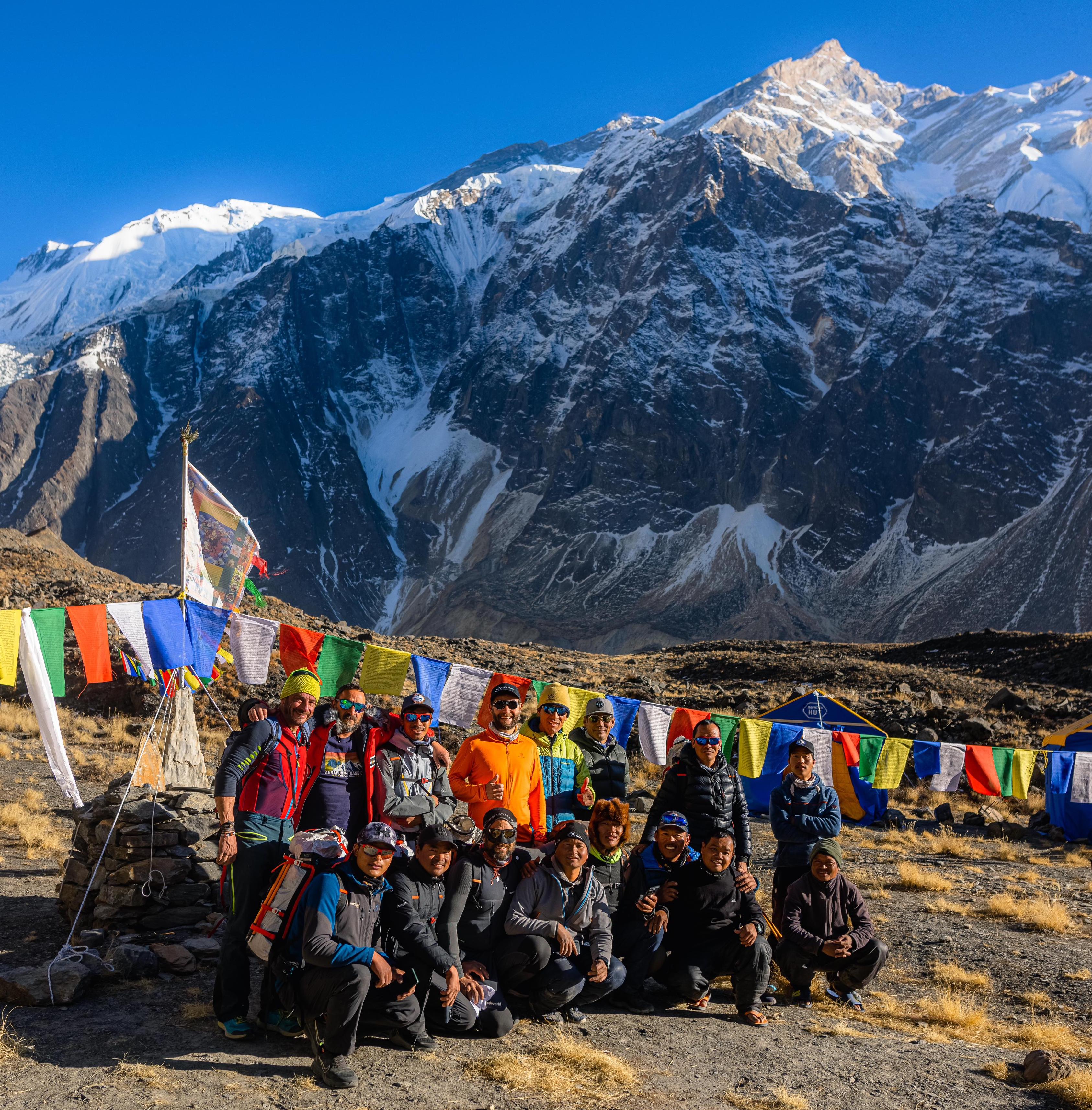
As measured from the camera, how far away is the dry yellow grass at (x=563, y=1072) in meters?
5.02

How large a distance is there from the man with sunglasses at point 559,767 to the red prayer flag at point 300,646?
3.93m

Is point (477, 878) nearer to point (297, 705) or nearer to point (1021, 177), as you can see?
point (297, 705)

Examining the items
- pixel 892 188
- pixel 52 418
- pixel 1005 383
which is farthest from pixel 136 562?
pixel 892 188

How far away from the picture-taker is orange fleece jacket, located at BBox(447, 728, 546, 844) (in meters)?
6.54

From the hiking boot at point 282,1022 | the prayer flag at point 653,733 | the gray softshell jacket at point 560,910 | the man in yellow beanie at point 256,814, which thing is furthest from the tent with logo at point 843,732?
the hiking boot at point 282,1022

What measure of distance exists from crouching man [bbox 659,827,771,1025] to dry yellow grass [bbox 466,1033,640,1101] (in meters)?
1.05

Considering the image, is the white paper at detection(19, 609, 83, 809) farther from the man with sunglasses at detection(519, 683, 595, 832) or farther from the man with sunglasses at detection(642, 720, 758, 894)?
the man with sunglasses at detection(642, 720, 758, 894)

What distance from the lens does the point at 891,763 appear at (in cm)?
1367

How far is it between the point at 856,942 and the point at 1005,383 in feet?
356

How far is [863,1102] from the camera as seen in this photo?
5.13 m

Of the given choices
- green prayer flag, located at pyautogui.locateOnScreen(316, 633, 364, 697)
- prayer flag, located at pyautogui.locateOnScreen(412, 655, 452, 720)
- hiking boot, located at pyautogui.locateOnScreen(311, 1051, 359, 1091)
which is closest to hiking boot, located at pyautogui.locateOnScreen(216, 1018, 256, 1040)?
hiking boot, located at pyautogui.locateOnScreen(311, 1051, 359, 1091)

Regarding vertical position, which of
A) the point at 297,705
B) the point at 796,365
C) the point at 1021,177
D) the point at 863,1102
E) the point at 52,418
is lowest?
the point at 863,1102

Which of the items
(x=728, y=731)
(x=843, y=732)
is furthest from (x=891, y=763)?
(x=728, y=731)

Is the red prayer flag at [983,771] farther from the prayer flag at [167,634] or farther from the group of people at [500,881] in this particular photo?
the prayer flag at [167,634]
